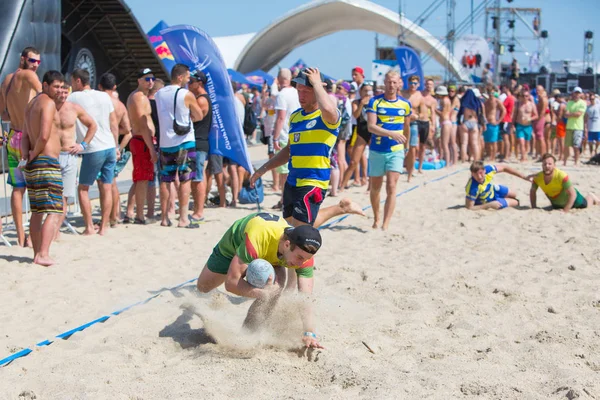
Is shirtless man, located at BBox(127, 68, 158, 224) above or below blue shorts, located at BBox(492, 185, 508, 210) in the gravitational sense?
above

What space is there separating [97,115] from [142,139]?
773 mm

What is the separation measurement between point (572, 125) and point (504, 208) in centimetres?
665

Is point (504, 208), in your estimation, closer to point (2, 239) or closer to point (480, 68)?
point (2, 239)

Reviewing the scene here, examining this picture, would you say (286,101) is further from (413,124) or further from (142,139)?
(413,124)

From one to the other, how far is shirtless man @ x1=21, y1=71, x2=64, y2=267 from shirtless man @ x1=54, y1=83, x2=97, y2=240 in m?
0.35

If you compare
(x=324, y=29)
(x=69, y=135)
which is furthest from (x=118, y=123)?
(x=324, y=29)

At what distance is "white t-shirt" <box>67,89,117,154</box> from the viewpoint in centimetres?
699

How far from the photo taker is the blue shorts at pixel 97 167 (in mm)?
6965

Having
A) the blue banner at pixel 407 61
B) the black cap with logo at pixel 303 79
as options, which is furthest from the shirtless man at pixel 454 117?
the black cap with logo at pixel 303 79

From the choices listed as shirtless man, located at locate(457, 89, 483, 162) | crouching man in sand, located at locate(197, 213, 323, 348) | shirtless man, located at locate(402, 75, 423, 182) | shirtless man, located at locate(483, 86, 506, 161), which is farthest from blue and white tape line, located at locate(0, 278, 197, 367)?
shirtless man, located at locate(483, 86, 506, 161)

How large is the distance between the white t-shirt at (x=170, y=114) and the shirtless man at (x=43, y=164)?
5.38 ft

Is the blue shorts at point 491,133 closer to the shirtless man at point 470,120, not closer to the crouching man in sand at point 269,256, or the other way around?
the shirtless man at point 470,120

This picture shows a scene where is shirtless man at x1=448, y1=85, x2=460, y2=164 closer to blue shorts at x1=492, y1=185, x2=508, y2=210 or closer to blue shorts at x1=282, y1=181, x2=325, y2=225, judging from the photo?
blue shorts at x1=492, y1=185, x2=508, y2=210

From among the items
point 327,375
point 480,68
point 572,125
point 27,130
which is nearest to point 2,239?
point 27,130
